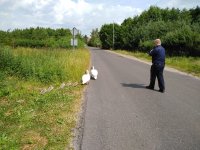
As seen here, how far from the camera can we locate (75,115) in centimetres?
821

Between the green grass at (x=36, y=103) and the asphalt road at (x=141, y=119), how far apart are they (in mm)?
598

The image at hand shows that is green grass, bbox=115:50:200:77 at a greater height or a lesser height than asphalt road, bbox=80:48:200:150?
greater

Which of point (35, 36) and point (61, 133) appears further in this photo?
point (35, 36)

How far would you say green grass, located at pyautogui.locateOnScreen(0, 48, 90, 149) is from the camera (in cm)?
621

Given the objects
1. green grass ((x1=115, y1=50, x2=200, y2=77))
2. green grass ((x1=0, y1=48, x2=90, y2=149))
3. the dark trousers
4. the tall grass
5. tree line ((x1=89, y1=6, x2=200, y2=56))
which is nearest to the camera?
green grass ((x1=0, y1=48, x2=90, y2=149))

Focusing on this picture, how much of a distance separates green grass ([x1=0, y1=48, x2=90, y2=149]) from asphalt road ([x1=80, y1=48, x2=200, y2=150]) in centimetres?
60

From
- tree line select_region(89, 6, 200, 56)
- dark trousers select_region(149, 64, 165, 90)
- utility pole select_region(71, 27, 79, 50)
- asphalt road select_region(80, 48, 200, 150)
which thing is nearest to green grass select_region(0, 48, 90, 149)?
asphalt road select_region(80, 48, 200, 150)

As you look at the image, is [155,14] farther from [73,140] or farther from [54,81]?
[73,140]

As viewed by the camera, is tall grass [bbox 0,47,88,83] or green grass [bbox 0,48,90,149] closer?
green grass [bbox 0,48,90,149]

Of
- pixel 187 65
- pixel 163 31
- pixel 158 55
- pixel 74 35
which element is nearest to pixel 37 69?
pixel 158 55

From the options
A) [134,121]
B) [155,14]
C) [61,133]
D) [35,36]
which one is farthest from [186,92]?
[35,36]

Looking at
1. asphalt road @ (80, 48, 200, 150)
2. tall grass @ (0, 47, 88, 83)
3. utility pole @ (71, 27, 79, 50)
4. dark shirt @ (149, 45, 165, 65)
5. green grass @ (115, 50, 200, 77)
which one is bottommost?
asphalt road @ (80, 48, 200, 150)

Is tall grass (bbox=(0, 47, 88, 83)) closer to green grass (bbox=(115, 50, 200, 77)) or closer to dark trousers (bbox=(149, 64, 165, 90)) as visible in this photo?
dark trousers (bbox=(149, 64, 165, 90))

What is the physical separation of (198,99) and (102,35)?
8621 centimetres
